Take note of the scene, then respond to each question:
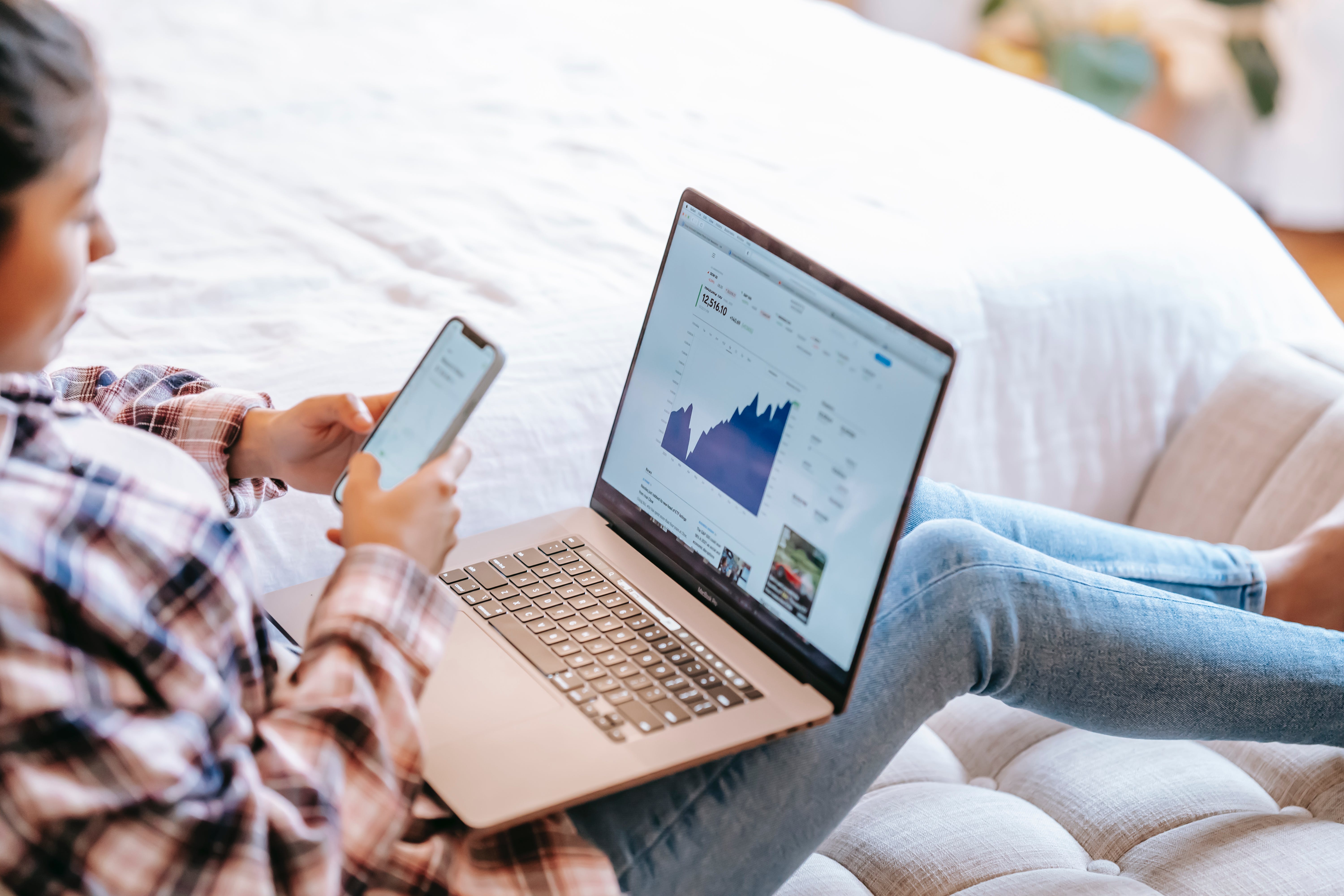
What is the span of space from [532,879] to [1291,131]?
3039 mm

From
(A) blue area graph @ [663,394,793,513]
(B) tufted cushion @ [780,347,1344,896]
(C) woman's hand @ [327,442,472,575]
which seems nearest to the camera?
(C) woman's hand @ [327,442,472,575]

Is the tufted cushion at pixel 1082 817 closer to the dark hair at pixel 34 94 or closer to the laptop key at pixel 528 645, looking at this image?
the laptop key at pixel 528 645

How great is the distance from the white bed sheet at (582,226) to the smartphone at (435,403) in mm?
291

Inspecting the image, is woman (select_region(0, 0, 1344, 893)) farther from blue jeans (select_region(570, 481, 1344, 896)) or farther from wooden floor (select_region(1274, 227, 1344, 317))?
wooden floor (select_region(1274, 227, 1344, 317))

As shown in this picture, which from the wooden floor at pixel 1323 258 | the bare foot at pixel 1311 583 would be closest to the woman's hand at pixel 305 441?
the bare foot at pixel 1311 583

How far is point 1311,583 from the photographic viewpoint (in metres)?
1.18

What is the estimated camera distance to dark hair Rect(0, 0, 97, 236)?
0.55 m

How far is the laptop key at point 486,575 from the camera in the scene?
879 mm

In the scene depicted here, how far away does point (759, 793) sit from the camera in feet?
2.57

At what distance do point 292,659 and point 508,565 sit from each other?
7.1 inches

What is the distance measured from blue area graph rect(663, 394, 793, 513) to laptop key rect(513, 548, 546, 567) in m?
0.13

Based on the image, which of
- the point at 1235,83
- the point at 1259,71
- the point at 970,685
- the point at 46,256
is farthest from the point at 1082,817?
the point at 1235,83

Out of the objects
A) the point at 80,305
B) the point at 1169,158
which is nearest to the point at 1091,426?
the point at 1169,158

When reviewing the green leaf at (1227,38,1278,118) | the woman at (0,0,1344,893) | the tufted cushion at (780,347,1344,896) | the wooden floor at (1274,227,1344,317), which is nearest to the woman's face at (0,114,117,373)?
the woman at (0,0,1344,893)
